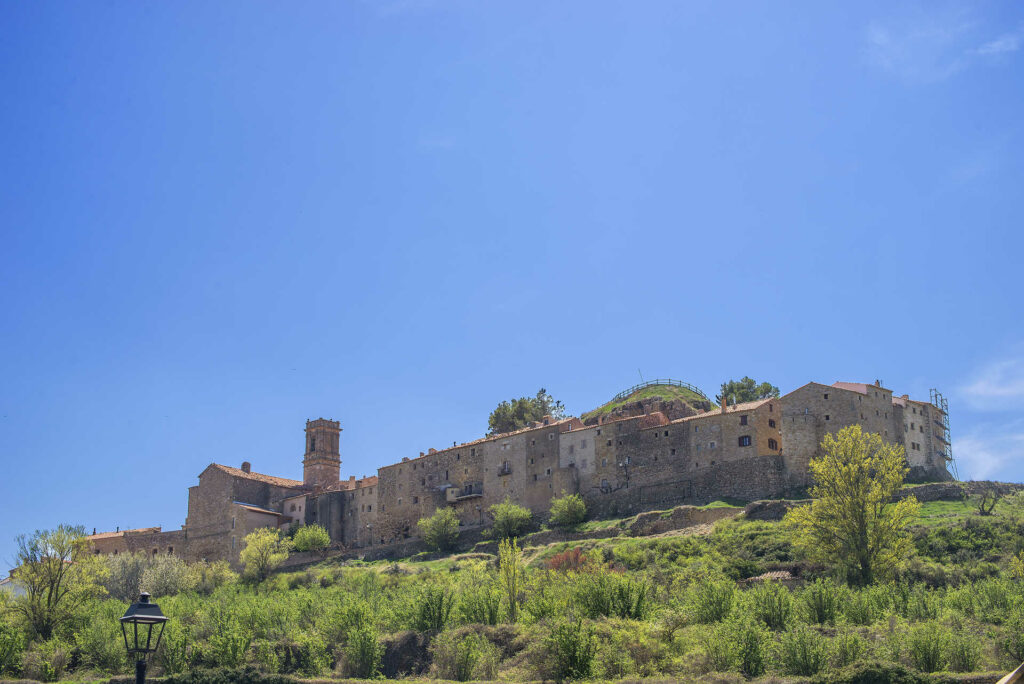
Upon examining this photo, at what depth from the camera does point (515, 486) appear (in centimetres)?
7575

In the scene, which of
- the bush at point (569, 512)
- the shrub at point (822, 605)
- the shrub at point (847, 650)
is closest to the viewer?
the shrub at point (847, 650)

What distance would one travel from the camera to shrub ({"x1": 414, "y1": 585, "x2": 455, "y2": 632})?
110 ft

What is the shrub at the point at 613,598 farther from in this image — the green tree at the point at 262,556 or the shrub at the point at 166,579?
the green tree at the point at 262,556

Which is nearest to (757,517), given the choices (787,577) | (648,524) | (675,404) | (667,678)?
(648,524)

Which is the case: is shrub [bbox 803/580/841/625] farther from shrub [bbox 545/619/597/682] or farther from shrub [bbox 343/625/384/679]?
shrub [bbox 343/625/384/679]

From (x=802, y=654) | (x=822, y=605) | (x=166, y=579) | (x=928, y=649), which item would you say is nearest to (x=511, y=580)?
(x=822, y=605)

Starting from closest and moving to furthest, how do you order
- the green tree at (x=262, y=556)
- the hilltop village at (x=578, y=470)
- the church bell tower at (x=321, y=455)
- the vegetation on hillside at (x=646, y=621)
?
the vegetation on hillside at (x=646, y=621), the hilltop village at (x=578, y=470), the green tree at (x=262, y=556), the church bell tower at (x=321, y=455)

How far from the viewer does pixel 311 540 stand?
3098 inches

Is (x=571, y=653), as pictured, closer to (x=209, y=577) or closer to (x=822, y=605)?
(x=822, y=605)

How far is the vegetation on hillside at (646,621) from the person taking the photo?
24781 millimetres

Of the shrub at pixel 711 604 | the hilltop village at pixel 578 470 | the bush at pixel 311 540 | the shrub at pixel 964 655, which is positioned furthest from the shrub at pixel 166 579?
the shrub at pixel 964 655

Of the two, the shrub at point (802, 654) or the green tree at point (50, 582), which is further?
the green tree at point (50, 582)

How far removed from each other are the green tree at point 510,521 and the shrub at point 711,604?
36376 mm

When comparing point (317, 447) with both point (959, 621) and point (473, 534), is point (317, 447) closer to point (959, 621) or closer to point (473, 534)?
point (473, 534)
